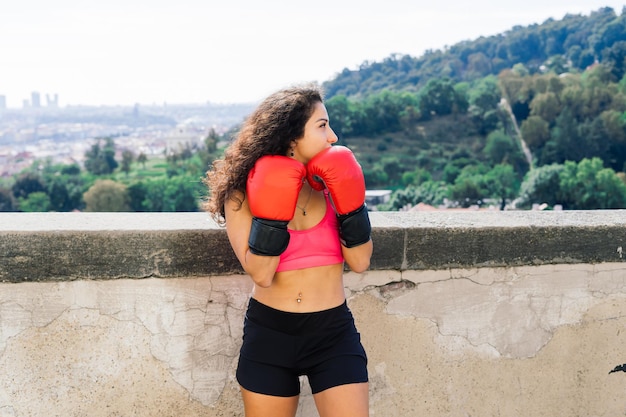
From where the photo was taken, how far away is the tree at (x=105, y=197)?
64562 millimetres

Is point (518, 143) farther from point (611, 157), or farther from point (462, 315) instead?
point (462, 315)

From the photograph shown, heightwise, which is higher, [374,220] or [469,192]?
[374,220]

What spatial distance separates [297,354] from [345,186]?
1.40 ft

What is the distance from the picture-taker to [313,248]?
65.7 inches

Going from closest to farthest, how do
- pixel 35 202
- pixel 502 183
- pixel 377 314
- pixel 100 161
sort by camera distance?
pixel 377 314 → pixel 502 183 → pixel 35 202 → pixel 100 161

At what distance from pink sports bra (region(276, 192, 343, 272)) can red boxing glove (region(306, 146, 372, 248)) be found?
38 millimetres

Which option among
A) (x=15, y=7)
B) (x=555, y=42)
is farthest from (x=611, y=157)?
(x=15, y=7)

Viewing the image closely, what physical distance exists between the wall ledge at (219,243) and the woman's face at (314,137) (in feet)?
1.19

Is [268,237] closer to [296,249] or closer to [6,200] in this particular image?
[296,249]

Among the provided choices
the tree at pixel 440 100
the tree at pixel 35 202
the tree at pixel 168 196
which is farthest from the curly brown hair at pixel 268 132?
the tree at pixel 440 100

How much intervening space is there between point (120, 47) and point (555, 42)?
291 ft

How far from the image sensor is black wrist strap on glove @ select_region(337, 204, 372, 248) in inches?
64.6

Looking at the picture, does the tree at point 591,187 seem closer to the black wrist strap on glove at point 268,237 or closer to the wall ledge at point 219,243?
the wall ledge at point 219,243

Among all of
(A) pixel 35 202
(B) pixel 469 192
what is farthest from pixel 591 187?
(A) pixel 35 202
